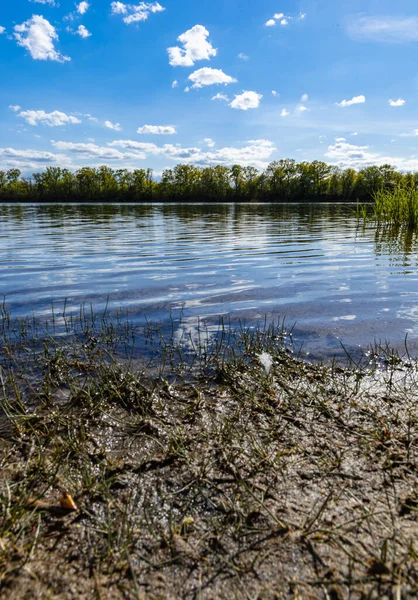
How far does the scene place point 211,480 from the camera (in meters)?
2.42

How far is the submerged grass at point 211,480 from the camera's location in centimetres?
175

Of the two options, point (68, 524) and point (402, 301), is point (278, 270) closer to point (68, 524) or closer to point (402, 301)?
point (402, 301)

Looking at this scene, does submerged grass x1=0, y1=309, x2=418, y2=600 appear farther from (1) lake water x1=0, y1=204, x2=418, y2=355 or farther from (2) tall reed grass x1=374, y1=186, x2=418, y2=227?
(2) tall reed grass x1=374, y1=186, x2=418, y2=227

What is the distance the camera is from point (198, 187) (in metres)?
149

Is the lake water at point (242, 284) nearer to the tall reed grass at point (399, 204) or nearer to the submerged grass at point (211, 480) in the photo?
the submerged grass at point (211, 480)

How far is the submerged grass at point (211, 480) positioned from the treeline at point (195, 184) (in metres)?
135

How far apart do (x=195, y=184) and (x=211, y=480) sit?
511 ft

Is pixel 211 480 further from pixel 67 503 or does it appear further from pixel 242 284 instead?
pixel 242 284

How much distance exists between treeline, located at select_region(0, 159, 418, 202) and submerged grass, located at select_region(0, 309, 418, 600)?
5299 inches

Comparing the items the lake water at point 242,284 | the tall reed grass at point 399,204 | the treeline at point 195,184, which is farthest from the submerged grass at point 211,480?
the treeline at point 195,184

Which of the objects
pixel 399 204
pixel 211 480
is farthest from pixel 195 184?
pixel 211 480

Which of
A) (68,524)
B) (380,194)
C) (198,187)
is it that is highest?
(198,187)

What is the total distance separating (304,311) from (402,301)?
2235mm

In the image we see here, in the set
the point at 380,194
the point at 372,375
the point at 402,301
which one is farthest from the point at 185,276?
the point at 380,194
